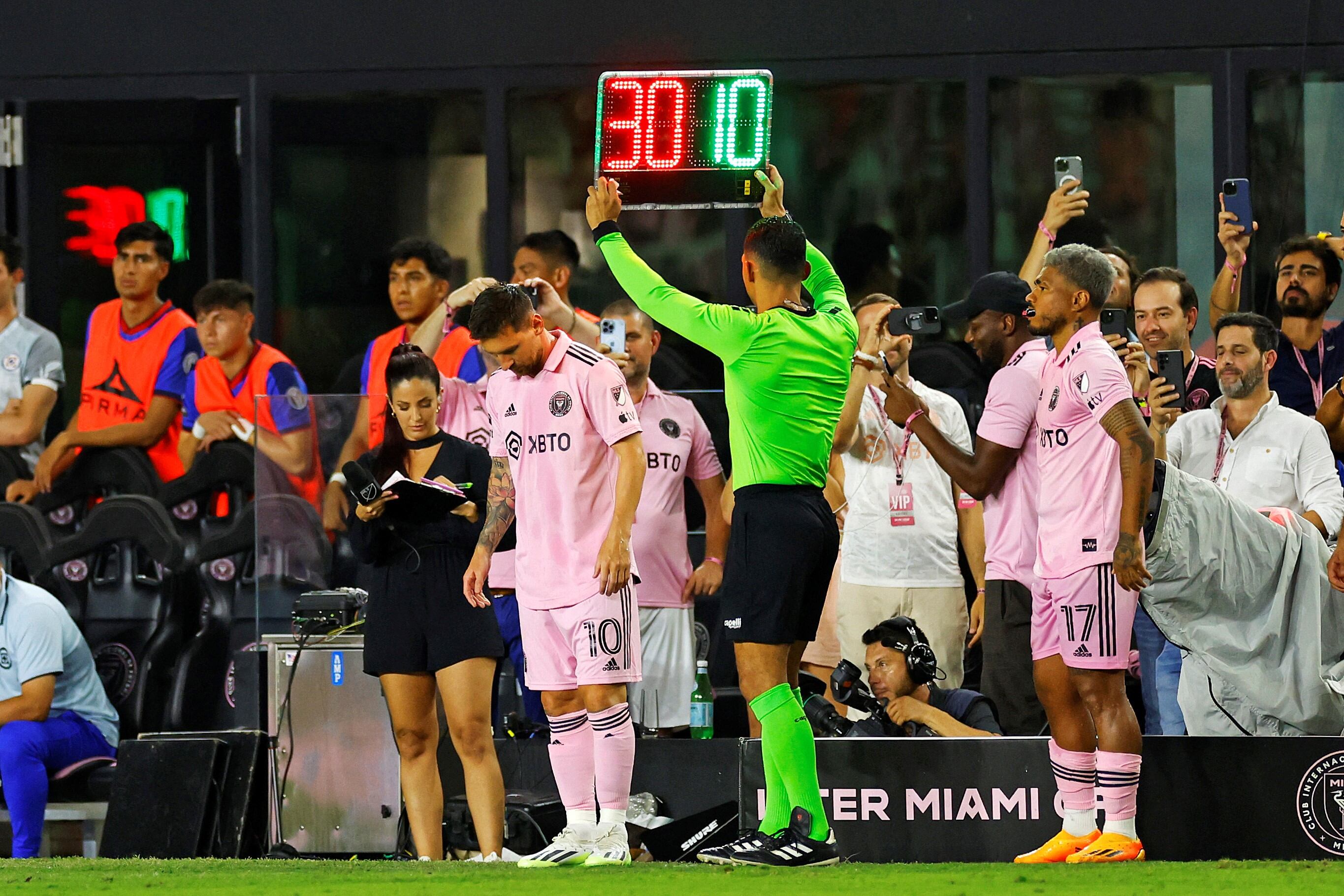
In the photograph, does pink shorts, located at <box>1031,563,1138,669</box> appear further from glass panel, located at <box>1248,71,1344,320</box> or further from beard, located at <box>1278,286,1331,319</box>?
glass panel, located at <box>1248,71,1344,320</box>

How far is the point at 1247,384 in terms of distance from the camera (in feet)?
22.7

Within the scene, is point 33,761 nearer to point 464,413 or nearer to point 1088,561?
point 464,413

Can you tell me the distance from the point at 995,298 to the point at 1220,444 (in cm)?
113

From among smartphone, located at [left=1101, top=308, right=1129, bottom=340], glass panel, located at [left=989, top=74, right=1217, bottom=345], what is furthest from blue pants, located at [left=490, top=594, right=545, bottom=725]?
glass panel, located at [left=989, top=74, right=1217, bottom=345]

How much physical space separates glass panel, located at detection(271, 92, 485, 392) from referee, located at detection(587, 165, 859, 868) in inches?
165

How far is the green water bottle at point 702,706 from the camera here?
7.59 metres

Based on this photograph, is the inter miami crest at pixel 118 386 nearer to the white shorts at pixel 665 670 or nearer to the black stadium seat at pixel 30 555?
the black stadium seat at pixel 30 555

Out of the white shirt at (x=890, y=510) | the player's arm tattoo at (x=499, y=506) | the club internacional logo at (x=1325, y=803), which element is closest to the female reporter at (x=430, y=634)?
the player's arm tattoo at (x=499, y=506)

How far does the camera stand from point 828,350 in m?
5.48

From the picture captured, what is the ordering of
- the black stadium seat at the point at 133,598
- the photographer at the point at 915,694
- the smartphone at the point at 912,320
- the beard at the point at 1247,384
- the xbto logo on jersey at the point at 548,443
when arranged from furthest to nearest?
1. the black stadium seat at the point at 133,598
2. the beard at the point at 1247,384
3. the smartphone at the point at 912,320
4. the photographer at the point at 915,694
5. the xbto logo on jersey at the point at 548,443

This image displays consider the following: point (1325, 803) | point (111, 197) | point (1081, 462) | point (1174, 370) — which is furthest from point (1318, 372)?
point (111, 197)

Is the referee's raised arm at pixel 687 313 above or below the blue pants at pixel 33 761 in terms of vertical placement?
above

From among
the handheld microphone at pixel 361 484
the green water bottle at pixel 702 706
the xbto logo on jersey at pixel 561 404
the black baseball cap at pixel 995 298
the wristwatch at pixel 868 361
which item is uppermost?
the black baseball cap at pixel 995 298

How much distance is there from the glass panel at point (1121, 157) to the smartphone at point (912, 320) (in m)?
2.54
